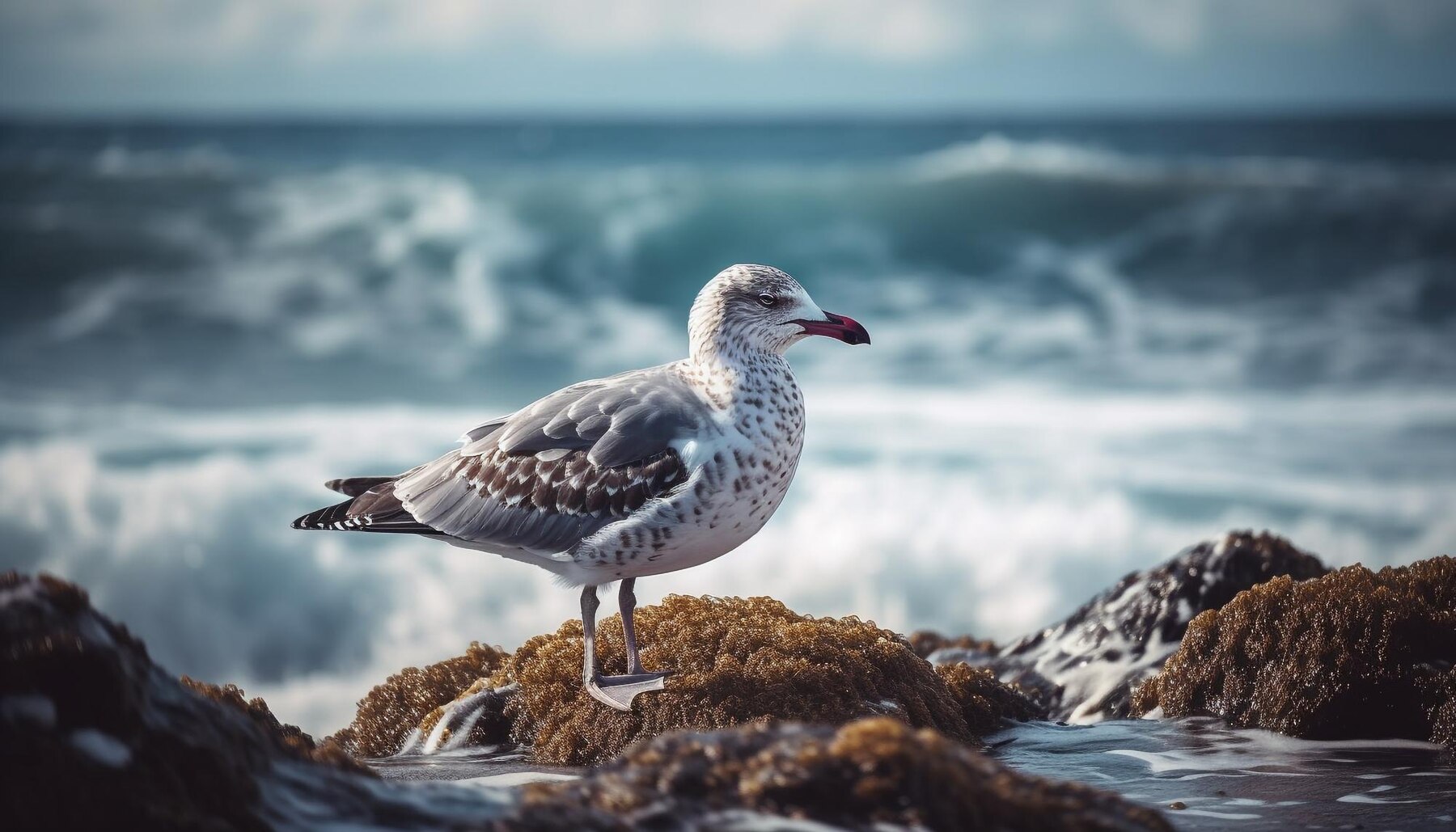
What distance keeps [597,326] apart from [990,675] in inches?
601

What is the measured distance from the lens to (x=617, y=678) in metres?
4.54

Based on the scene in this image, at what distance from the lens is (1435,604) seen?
15.8ft

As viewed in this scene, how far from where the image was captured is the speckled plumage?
448cm

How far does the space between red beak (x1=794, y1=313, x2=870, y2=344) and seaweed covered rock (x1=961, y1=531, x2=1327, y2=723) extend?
187cm

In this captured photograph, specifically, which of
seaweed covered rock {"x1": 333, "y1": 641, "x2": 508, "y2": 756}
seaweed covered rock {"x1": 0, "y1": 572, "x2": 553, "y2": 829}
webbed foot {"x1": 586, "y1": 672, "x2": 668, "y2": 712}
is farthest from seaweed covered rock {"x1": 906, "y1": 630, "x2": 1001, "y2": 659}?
seaweed covered rock {"x1": 0, "y1": 572, "x2": 553, "y2": 829}

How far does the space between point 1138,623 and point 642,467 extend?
2539 millimetres

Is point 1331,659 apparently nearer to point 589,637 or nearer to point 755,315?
point 755,315

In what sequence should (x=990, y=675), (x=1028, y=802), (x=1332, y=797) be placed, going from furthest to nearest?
1. (x=990, y=675)
2. (x=1332, y=797)
3. (x=1028, y=802)

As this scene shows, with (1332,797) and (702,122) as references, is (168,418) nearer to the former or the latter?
(1332,797)

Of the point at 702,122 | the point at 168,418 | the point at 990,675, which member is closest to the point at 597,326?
the point at 168,418

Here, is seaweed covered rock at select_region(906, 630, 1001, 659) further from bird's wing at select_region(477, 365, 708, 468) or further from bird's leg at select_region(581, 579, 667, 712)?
bird's wing at select_region(477, 365, 708, 468)

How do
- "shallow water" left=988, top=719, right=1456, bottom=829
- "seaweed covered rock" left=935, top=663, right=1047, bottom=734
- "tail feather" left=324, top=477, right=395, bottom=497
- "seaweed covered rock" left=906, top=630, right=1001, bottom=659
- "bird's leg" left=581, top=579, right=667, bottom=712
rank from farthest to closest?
"seaweed covered rock" left=906, top=630, right=1001, bottom=659 < "tail feather" left=324, top=477, right=395, bottom=497 < "seaweed covered rock" left=935, top=663, right=1047, bottom=734 < "bird's leg" left=581, top=579, right=667, bottom=712 < "shallow water" left=988, top=719, right=1456, bottom=829

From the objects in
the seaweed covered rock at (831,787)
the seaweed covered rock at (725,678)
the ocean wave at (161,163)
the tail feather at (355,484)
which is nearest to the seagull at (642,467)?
the seaweed covered rock at (725,678)

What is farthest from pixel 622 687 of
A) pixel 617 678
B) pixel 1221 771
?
pixel 1221 771
